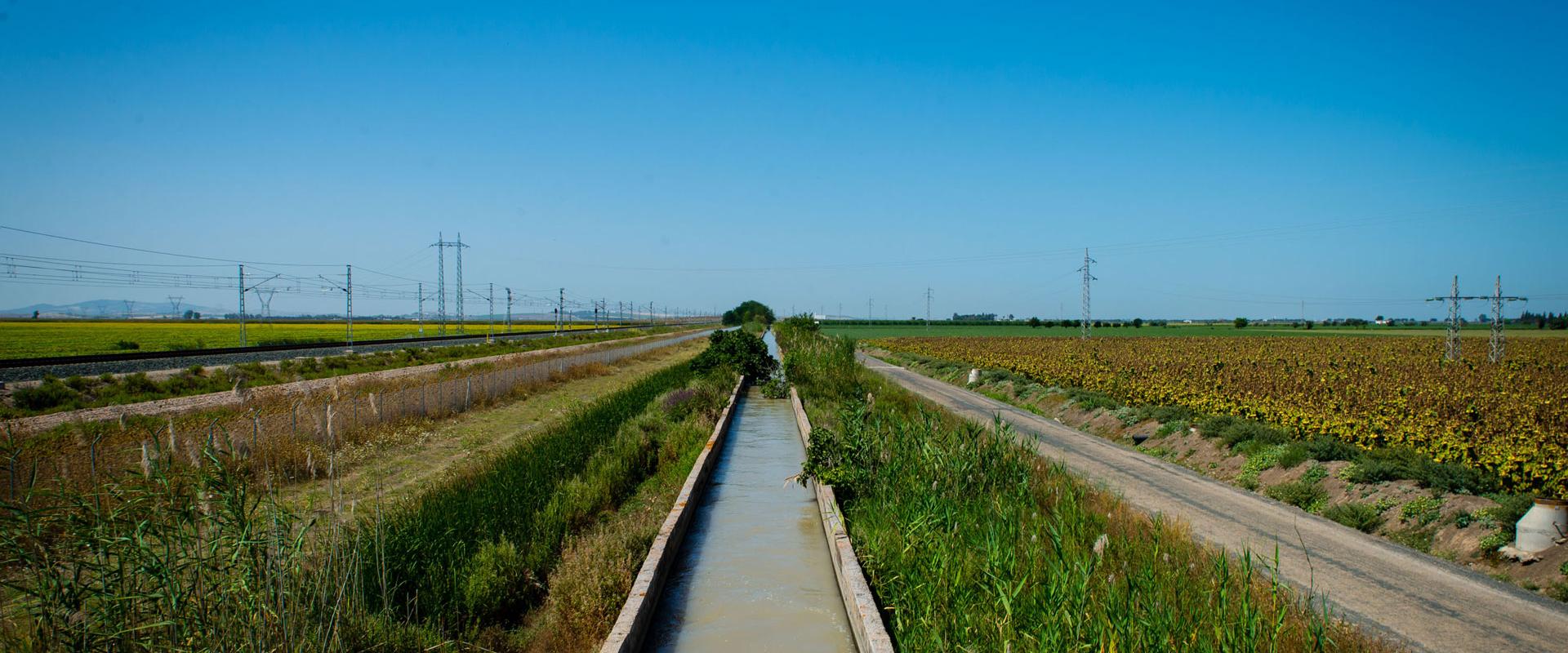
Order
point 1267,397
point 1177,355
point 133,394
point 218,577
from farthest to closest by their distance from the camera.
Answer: point 1177,355 < point 133,394 < point 1267,397 < point 218,577

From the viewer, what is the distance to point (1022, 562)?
6113mm

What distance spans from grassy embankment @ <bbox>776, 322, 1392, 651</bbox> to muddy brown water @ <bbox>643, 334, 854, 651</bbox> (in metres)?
0.55

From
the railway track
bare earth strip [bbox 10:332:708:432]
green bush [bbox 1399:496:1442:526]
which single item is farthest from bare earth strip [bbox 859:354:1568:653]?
the railway track

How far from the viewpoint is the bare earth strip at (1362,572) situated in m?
6.74

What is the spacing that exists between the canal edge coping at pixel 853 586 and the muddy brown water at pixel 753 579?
153mm

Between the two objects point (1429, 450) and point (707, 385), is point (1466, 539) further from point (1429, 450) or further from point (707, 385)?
point (707, 385)

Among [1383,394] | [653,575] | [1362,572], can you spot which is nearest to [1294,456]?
[1362,572]

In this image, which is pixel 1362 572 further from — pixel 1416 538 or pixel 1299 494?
pixel 1299 494

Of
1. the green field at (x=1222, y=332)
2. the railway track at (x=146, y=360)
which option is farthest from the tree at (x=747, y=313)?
the railway track at (x=146, y=360)

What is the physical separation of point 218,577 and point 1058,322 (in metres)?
150

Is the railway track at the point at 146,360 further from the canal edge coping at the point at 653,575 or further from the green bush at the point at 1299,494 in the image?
the green bush at the point at 1299,494

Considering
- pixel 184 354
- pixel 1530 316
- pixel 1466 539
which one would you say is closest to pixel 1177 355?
pixel 1466 539

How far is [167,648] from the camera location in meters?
4.04

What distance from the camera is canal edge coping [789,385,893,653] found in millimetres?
5010
